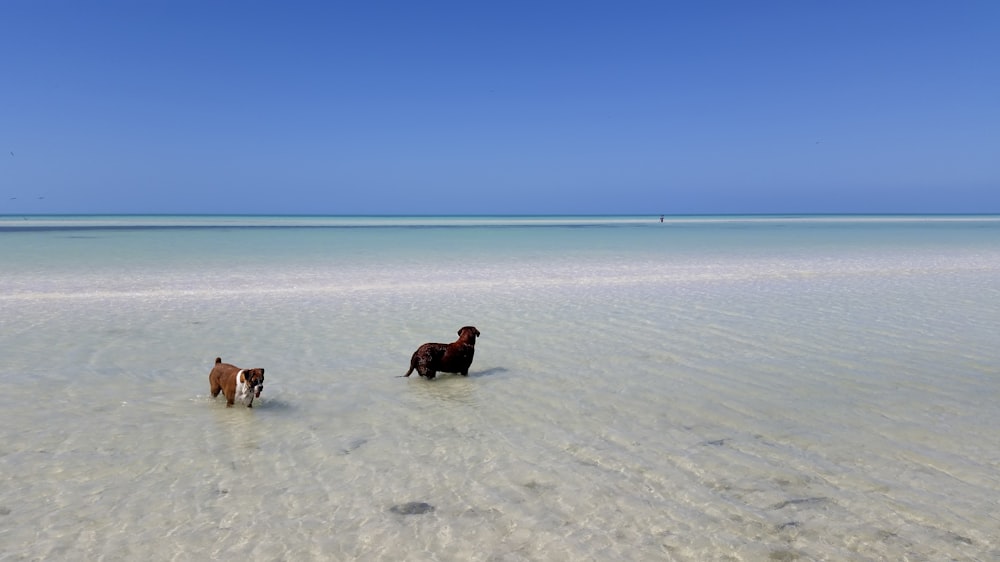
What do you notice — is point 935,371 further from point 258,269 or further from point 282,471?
point 258,269

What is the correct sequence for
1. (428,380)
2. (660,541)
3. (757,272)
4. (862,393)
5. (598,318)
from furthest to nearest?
(757,272) → (598,318) → (428,380) → (862,393) → (660,541)

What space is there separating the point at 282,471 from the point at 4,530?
172 cm

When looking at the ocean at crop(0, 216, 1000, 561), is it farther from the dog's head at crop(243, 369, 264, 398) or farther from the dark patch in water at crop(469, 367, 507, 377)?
the dog's head at crop(243, 369, 264, 398)

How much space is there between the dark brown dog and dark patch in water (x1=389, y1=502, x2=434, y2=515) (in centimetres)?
337

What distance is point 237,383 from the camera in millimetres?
6758

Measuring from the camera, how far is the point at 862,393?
7406mm

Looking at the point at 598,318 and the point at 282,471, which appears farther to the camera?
the point at 598,318

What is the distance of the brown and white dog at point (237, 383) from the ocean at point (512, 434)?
5.8 inches

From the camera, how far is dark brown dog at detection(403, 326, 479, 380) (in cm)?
805

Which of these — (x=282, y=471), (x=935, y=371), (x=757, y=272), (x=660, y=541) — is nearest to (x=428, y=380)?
(x=282, y=471)

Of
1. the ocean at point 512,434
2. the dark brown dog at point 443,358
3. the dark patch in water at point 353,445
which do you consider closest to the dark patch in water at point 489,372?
the ocean at point 512,434

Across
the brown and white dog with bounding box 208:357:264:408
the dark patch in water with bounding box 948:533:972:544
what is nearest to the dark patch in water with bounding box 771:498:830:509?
the dark patch in water with bounding box 948:533:972:544

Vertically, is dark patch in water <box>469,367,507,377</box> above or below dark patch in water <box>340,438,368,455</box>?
below

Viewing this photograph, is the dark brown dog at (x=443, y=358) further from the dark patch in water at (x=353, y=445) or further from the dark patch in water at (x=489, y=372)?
the dark patch in water at (x=353, y=445)
